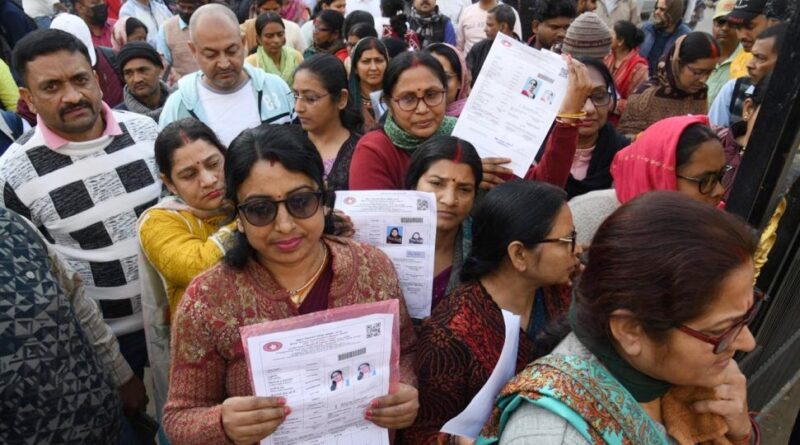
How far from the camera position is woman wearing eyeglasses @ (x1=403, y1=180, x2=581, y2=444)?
5.75 ft

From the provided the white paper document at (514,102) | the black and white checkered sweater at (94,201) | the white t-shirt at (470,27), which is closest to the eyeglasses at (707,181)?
the white paper document at (514,102)

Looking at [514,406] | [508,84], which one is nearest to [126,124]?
[508,84]

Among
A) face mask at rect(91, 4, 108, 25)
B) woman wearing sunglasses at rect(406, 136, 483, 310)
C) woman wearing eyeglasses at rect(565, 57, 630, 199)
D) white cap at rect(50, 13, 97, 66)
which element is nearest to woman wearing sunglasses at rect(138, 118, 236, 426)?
woman wearing sunglasses at rect(406, 136, 483, 310)

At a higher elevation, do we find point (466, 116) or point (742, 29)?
point (742, 29)

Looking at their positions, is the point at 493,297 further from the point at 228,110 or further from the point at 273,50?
the point at 273,50

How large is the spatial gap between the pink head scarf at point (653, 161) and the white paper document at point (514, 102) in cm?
42

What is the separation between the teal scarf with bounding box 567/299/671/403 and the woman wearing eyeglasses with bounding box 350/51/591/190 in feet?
4.45

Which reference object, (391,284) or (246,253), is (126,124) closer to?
(246,253)

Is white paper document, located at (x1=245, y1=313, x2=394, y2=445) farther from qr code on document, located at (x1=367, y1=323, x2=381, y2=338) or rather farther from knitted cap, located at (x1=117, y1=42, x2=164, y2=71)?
knitted cap, located at (x1=117, y1=42, x2=164, y2=71)

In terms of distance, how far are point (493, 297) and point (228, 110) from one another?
2399 millimetres

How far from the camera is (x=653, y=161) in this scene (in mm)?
2385

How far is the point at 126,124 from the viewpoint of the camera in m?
2.81

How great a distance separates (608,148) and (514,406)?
84.2 inches

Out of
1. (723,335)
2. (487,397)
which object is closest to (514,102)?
(487,397)
